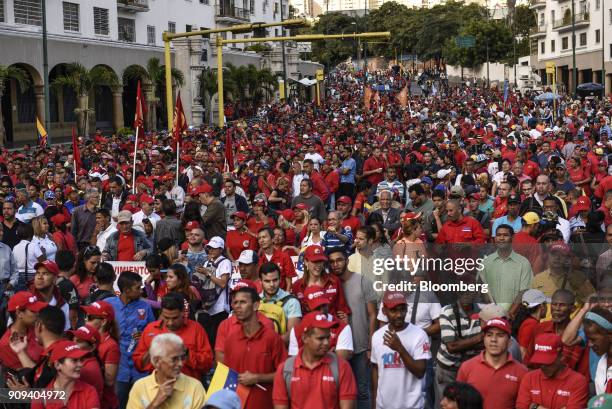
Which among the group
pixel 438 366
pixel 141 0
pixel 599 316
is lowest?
pixel 438 366

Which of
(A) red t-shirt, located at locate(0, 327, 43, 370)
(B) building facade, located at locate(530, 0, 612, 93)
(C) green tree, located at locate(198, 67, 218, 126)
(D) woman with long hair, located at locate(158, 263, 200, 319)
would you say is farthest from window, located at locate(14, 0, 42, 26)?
(B) building facade, located at locate(530, 0, 612, 93)

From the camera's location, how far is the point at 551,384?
6617 millimetres

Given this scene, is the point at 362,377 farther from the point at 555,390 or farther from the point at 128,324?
the point at 555,390

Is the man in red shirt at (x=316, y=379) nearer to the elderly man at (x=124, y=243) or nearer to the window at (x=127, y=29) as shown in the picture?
the elderly man at (x=124, y=243)

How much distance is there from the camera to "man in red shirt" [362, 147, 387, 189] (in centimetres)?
2047

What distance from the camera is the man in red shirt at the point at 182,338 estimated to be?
7.41 meters

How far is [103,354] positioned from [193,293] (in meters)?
1.70

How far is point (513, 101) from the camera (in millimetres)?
48250

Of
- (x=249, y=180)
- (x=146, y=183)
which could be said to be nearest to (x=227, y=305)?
(x=146, y=183)

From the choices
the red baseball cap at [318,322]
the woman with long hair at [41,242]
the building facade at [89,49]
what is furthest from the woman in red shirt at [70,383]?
the building facade at [89,49]

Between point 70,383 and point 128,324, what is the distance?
190 centimetres

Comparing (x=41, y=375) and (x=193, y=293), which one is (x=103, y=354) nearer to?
(x=41, y=375)

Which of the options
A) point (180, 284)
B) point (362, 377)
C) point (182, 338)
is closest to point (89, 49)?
point (180, 284)

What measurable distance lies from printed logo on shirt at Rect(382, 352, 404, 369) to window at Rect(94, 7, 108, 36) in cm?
4139
